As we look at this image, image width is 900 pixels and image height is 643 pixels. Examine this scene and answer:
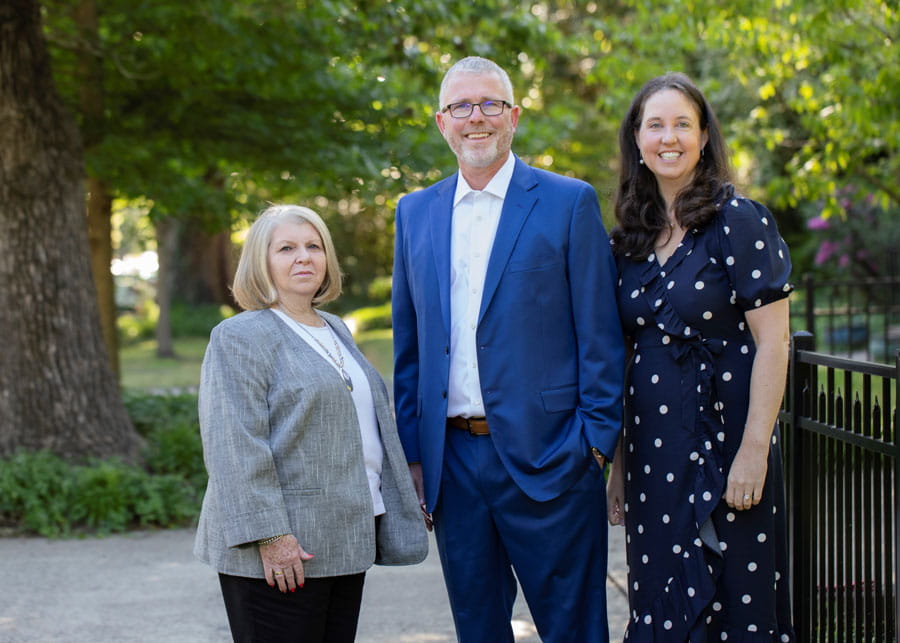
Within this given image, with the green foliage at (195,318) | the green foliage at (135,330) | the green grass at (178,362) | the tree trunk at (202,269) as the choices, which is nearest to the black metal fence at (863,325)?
the green grass at (178,362)

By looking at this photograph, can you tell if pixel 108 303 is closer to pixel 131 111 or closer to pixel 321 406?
pixel 131 111

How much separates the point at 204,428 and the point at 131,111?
274 inches

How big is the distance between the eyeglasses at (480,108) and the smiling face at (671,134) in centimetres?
47

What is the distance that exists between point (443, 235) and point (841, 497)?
1706 millimetres

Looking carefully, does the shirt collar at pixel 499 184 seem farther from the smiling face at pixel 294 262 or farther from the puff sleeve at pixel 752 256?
the puff sleeve at pixel 752 256

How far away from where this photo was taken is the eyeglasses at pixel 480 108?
326 cm

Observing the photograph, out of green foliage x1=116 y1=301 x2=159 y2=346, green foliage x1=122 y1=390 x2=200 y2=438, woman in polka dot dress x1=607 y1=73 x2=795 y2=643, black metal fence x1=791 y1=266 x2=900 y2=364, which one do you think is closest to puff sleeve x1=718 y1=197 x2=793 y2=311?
woman in polka dot dress x1=607 y1=73 x2=795 y2=643

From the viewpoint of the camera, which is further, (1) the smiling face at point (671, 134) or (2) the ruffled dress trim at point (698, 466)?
(1) the smiling face at point (671, 134)

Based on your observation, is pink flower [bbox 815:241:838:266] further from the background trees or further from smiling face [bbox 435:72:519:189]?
smiling face [bbox 435:72:519:189]

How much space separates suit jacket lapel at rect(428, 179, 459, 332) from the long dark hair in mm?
552

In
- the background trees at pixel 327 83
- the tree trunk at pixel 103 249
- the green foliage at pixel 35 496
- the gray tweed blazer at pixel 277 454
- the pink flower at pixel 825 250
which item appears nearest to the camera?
the gray tweed blazer at pixel 277 454

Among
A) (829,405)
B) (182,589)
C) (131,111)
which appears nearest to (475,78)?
(829,405)

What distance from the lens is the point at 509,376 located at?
3174mm

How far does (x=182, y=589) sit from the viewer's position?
5332 mm
